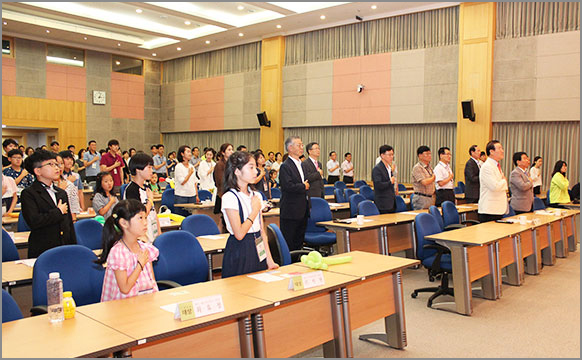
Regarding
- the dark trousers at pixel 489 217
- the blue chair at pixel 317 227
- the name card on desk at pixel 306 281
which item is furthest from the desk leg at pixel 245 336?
the dark trousers at pixel 489 217

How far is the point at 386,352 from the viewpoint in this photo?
3809 mm

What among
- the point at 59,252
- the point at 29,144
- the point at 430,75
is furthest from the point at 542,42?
the point at 29,144

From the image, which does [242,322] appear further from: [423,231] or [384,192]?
[384,192]

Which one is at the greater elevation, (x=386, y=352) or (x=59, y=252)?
(x=59, y=252)

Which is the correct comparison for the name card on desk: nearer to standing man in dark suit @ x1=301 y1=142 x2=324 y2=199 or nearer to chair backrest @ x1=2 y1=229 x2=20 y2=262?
chair backrest @ x1=2 y1=229 x2=20 y2=262

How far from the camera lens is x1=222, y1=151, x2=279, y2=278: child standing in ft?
10.9

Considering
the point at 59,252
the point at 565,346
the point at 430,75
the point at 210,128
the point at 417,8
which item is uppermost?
the point at 417,8

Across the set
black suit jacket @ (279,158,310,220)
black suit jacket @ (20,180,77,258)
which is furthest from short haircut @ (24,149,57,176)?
black suit jacket @ (279,158,310,220)

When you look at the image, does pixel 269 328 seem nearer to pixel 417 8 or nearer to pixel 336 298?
pixel 336 298

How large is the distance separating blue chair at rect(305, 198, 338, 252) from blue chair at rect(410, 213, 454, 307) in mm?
1304

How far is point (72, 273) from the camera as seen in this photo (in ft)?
10.7

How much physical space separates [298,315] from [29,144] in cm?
1714

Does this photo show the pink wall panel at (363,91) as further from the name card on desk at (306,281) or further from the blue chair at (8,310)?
the blue chair at (8,310)

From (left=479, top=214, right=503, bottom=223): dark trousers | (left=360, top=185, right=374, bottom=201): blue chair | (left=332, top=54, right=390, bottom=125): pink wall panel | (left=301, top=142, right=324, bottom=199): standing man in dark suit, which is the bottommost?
(left=479, top=214, right=503, bottom=223): dark trousers
